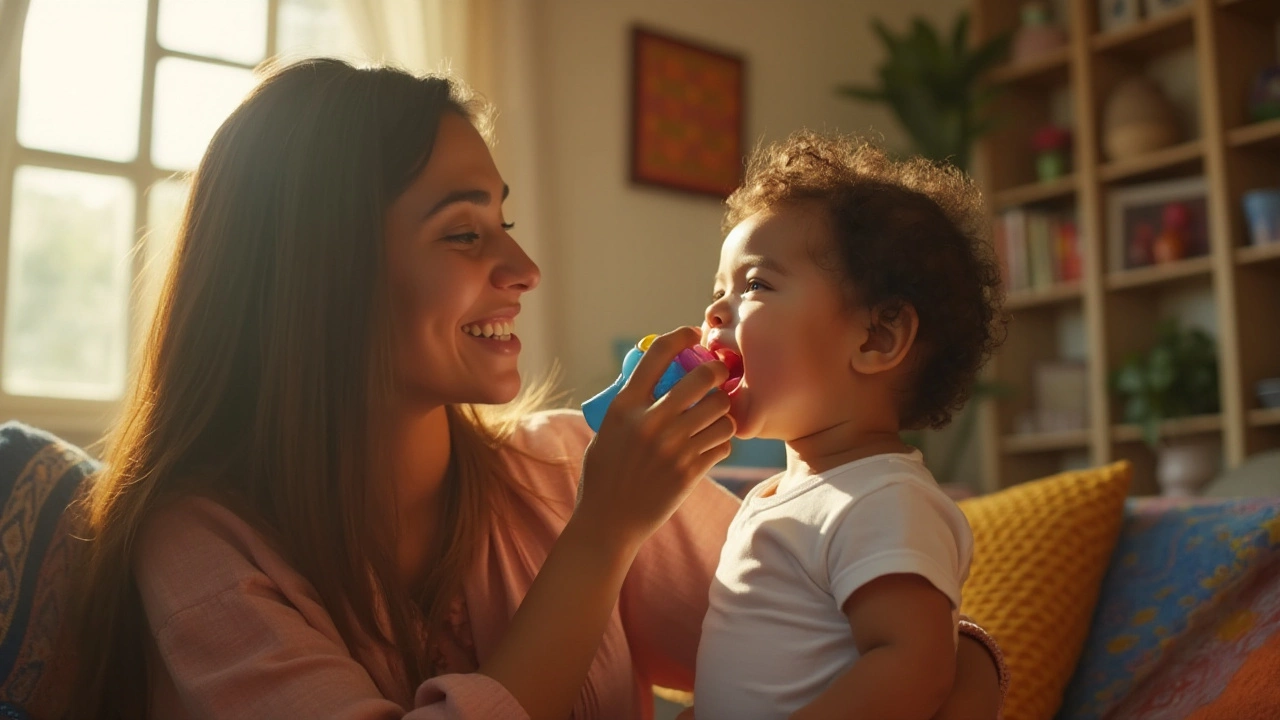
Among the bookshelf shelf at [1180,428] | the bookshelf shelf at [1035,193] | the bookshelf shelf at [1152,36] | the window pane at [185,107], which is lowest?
the bookshelf shelf at [1180,428]

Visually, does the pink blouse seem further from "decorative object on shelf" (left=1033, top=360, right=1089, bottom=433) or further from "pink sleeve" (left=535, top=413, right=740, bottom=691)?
"decorative object on shelf" (left=1033, top=360, right=1089, bottom=433)

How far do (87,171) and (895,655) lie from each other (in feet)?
9.63

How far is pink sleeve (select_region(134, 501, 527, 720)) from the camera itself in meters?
1.02

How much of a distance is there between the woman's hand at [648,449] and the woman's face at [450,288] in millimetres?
224

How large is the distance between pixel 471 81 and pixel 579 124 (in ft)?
1.82

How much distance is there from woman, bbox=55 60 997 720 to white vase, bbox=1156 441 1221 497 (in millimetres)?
2682

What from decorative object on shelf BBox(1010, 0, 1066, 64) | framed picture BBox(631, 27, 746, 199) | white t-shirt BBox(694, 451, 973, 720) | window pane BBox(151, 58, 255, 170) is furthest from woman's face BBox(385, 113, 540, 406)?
decorative object on shelf BBox(1010, 0, 1066, 64)

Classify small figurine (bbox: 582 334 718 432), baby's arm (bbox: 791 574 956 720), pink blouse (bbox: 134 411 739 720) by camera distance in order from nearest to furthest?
baby's arm (bbox: 791 574 956 720) → pink blouse (bbox: 134 411 739 720) → small figurine (bbox: 582 334 718 432)

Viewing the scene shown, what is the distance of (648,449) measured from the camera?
111cm

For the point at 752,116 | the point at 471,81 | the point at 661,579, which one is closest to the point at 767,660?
the point at 661,579

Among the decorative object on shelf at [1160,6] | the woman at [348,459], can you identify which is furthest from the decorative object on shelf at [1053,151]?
the woman at [348,459]

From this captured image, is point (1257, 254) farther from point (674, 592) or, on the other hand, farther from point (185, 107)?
point (185, 107)

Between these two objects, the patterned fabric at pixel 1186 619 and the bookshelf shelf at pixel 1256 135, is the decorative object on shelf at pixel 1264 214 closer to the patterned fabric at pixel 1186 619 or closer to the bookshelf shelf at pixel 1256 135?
the bookshelf shelf at pixel 1256 135

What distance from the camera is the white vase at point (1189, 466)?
357 cm
